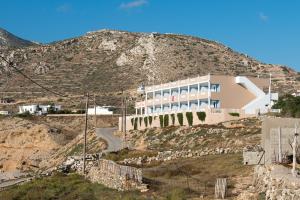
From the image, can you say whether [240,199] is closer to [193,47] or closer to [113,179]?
[113,179]

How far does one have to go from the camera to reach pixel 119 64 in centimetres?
15812

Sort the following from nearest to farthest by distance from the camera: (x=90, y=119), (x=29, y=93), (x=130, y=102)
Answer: (x=90, y=119) → (x=130, y=102) → (x=29, y=93)

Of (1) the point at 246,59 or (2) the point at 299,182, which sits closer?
(2) the point at 299,182

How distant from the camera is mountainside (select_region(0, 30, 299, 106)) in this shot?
14375cm

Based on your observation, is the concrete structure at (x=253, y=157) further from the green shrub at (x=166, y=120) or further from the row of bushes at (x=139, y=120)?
the row of bushes at (x=139, y=120)

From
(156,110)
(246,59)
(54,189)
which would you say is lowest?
(54,189)

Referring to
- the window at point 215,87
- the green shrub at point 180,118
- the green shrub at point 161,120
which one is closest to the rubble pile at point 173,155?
the green shrub at point 180,118

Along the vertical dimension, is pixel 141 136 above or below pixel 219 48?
below

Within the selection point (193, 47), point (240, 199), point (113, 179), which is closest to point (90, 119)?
point (193, 47)

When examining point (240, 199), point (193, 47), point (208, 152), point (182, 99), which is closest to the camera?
point (240, 199)

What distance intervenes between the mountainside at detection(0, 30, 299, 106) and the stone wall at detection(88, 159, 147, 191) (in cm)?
9107

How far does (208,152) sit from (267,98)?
33864 millimetres

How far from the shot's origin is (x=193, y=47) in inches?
6654

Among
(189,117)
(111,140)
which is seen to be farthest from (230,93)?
(111,140)
